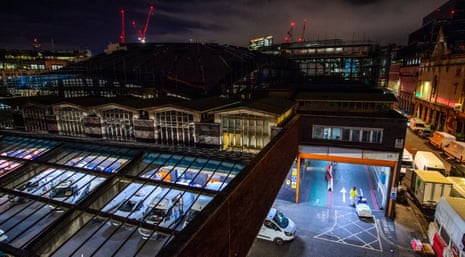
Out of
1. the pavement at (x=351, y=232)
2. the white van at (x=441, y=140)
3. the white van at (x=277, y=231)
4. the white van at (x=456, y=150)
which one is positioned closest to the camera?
the pavement at (x=351, y=232)

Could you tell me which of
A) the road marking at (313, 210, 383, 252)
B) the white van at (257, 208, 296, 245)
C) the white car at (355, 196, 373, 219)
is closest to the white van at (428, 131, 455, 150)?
the white car at (355, 196, 373, 219)

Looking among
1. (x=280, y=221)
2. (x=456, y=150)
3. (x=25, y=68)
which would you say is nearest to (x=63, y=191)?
(x=280, y=221)

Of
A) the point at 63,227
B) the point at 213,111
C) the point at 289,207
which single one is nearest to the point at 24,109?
the point at 213,111

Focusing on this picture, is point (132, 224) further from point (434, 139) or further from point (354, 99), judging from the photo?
point (434, 139)

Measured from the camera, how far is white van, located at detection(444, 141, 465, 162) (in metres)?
25.5

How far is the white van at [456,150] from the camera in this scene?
1003 inches

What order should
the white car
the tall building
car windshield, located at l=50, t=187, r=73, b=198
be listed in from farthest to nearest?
the tall building, the white car, car windshield, located at l=50, t=187, r=73, b=198

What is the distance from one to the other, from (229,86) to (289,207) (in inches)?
836

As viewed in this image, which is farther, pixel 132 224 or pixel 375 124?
pixel 375 124

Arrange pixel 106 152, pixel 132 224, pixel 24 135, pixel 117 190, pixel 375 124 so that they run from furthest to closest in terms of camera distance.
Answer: pixel 375 124, pixel 24 135, pixel 106 152, pixel 117 190, pixel 132 224

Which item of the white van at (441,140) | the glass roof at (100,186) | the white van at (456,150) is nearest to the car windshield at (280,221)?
the glass roof at (100,186)

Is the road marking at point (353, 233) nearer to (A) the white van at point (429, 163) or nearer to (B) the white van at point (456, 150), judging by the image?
(A) the white van at point (429, 163)

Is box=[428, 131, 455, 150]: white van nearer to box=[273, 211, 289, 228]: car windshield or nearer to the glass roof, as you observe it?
box=[273, 211, 289, 228]: car windshield

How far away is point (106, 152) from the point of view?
1377 centimetres
